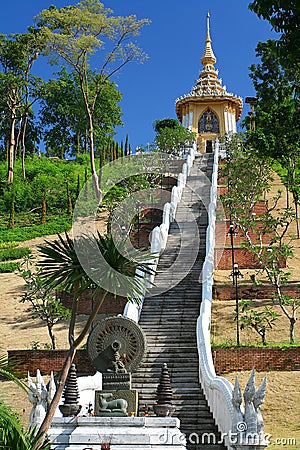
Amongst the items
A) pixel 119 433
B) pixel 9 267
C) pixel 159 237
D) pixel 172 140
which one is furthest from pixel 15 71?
pixel 119 433

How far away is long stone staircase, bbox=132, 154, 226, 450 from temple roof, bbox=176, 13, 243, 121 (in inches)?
1154

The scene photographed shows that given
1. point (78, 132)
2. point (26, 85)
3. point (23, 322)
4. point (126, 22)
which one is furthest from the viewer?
point (78, 132)

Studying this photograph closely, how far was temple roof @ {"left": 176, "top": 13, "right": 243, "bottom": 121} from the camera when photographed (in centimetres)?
5353

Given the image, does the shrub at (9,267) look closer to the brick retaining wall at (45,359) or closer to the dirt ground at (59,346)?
the dirt ground at (59,346)

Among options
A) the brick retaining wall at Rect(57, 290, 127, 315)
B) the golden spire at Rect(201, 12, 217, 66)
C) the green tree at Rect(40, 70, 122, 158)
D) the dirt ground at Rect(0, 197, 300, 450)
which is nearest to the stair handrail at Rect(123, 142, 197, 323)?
the brick retaining wall at Rect(57, 290, 127, 315)

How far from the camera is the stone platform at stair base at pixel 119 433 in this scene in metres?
10.7

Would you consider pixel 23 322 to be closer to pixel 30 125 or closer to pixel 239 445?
pixel 239 445

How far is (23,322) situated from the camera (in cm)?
2080

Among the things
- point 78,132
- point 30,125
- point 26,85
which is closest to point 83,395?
point 26,85

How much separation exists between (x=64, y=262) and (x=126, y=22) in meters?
22.4

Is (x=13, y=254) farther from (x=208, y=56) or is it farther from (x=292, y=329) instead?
(x=208, y=56)

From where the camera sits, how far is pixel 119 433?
35.4ft

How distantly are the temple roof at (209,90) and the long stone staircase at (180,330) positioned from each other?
96.1ft

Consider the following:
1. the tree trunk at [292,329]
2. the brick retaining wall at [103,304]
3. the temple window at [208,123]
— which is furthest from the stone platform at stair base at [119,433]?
the temple window at [208,123]
